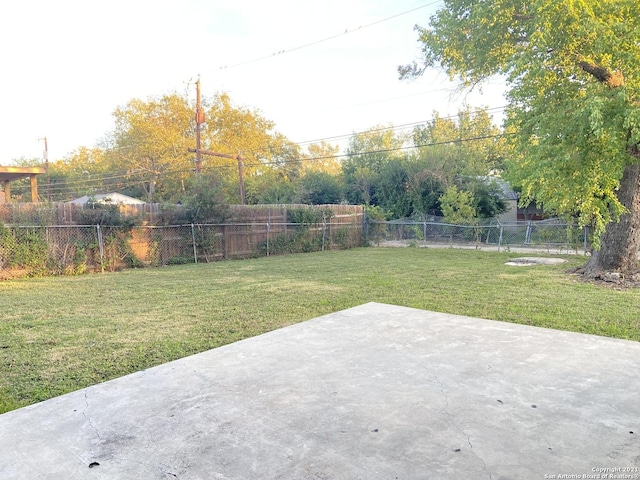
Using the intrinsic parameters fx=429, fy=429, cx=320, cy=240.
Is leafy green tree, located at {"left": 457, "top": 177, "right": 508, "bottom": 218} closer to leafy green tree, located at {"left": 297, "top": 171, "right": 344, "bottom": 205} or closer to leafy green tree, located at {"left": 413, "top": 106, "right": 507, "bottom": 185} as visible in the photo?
leafy green tree, located at {"left": 413, "top": 106, "right": 507, "bottom": 185}

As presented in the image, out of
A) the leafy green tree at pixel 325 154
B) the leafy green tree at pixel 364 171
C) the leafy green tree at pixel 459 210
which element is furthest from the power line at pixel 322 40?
the leafy green tree at pixel 325 154

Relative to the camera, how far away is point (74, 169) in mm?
37344

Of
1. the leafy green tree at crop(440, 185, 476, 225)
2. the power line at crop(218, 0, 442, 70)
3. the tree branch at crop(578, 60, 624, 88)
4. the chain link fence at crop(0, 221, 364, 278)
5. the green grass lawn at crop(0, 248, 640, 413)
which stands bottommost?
the green grass lawn at crop(0, 248, 640, 413)

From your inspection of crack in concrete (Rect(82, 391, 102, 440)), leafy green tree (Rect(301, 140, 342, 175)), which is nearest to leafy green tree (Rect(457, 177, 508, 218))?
crack in concrete (Rect(82, 391, 102, 440))

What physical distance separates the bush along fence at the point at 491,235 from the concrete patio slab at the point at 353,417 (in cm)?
1120

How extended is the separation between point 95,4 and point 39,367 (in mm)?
10208

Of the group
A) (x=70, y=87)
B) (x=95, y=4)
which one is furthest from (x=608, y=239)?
(x=70, y=87)

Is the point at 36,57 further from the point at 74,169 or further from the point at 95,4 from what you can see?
the point at 74,169

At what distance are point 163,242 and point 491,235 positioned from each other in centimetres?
1249

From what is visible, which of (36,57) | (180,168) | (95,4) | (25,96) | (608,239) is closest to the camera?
(608,239)

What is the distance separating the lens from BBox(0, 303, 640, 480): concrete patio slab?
1.97m

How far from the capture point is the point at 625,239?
27.3 feet

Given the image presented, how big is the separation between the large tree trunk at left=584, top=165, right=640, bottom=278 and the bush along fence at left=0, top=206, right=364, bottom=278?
914 centimetres

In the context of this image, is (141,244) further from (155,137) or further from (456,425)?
(155,137)
